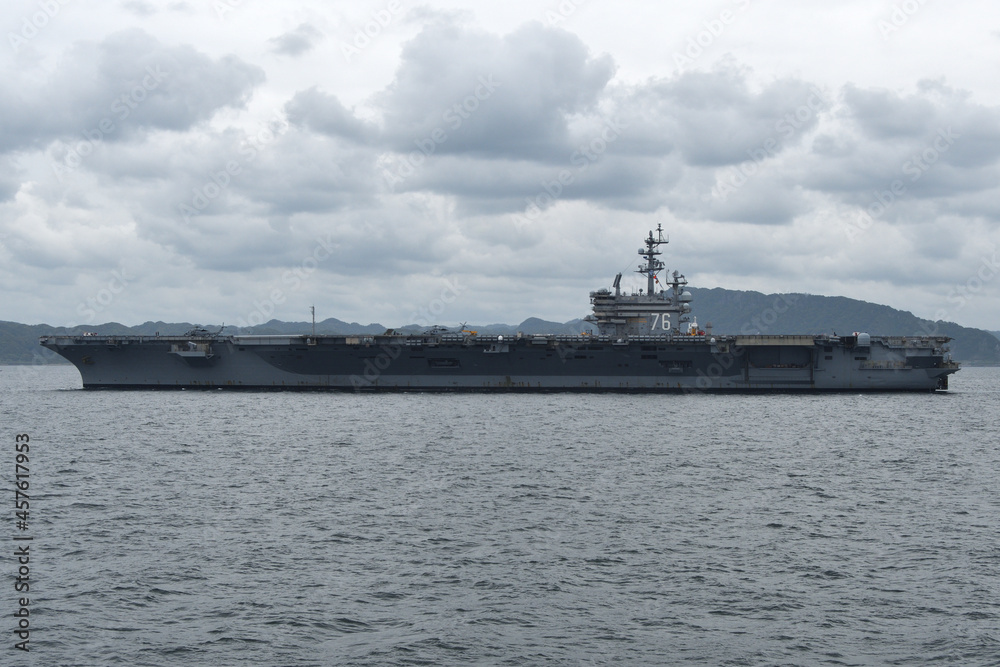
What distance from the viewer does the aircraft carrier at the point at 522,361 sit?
49125 mm

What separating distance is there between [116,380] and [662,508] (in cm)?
4347

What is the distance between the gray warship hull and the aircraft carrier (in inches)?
2.3

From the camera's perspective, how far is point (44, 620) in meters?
12.4

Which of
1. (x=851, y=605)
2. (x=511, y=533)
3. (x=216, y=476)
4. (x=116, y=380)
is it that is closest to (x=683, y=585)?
(x=851, y=605)

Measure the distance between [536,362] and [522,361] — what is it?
2.67ft

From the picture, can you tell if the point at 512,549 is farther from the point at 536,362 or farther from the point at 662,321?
the point at 662,321

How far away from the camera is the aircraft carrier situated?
49.1 m

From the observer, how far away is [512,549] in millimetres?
16156

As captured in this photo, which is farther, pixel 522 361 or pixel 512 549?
pixel 522 361

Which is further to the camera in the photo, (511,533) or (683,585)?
(511,533)

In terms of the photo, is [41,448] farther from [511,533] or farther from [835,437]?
[835,437]

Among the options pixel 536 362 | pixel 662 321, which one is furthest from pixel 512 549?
pixel 662 321

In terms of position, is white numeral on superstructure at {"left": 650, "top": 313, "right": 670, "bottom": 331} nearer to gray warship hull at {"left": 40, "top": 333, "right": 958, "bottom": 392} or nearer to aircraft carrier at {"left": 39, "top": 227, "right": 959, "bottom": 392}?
aircraft carrier at {"left": 39, "top": 227, "right": 959, "bottom": 392}

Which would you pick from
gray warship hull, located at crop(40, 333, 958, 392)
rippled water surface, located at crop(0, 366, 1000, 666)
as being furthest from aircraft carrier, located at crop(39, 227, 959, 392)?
rippled water surface, located at crop(0, 366, 1000, 666)
